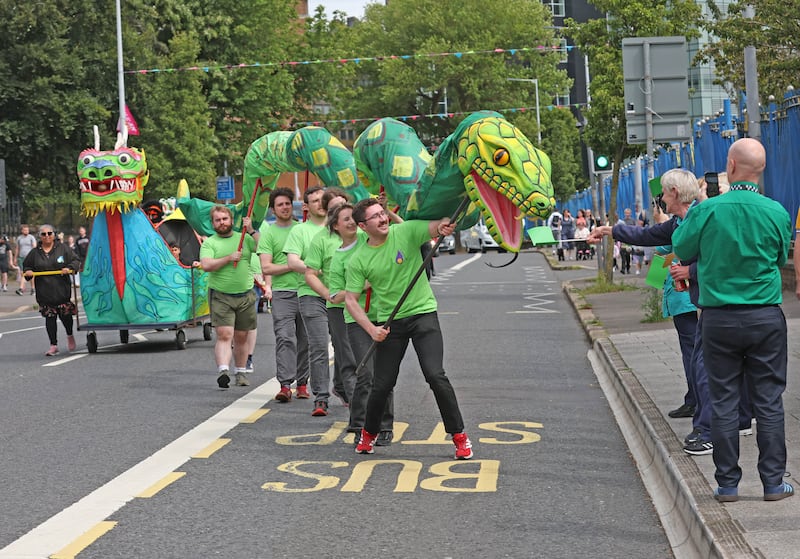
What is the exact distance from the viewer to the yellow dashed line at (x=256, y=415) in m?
11.3

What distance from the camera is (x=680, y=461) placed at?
8.05 metres

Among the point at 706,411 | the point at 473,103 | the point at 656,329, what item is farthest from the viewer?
the point at 473,103

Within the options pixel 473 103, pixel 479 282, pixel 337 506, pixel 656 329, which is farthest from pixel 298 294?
pixel 473 103

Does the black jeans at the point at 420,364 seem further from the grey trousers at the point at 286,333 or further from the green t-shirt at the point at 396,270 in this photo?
the grey trousers at the point at 286,333

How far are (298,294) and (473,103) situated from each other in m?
66.5

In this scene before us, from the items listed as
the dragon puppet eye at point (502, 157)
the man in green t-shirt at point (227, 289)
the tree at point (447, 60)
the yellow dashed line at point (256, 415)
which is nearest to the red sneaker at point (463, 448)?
the dragon puppet eye at point (502, 157)

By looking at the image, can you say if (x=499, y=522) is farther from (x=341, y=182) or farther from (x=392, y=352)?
(x=341, y=182)

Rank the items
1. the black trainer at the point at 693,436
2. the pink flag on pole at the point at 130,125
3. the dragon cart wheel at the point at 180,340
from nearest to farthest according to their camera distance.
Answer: the black trainer at the point at 693,436 < the dragon cart wheel at the point at 180,340 < the pink flag on pole at the point at 130,125

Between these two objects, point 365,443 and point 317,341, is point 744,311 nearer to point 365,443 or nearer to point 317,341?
point 365,443

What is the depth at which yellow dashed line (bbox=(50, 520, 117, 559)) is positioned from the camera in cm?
665

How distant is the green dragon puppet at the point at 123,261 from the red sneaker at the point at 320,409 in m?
7.09

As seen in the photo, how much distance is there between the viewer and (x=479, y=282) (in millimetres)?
36031

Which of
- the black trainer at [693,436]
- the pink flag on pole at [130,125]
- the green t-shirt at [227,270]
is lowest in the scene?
the black trainer at [693,436]

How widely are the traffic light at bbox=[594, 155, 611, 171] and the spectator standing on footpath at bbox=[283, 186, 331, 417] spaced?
52.9 feet
